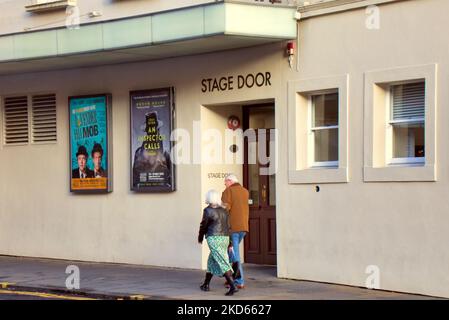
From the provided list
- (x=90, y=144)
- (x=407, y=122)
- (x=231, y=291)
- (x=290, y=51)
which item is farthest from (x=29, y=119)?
(x=407, y=122)

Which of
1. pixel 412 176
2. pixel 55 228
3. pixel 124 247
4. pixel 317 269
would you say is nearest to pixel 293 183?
pixel 317 269

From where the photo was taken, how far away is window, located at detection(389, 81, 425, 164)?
585 inches

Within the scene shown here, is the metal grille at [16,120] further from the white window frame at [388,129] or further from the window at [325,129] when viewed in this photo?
the white window frame at [388,129]

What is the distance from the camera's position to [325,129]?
16516 mm

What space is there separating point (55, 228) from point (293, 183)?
6.60m

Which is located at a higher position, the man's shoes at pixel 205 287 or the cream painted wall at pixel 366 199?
the cream painted wall at pixel 366 199

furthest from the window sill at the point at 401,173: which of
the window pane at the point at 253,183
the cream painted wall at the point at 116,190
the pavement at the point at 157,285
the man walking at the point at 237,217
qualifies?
the window pane at the point at 253,183

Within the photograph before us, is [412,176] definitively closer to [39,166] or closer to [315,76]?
[315,76]

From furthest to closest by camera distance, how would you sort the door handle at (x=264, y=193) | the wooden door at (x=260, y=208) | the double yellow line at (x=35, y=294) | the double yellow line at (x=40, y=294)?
the door handle at (x=264, y=193) < the wooden door at (x=260, y=208) < the double yellow line at (x=35, y=294) < the double yellow line at (x=40, y=294)

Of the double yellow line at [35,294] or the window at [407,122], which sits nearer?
the window at [407,122]

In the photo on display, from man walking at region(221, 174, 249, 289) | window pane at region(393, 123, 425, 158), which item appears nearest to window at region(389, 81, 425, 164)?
window pane at region(393, 123, 425, 158)

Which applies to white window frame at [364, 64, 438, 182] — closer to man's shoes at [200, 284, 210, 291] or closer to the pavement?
the pavement

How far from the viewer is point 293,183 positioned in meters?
16.7

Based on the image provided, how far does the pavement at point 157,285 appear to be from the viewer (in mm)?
14758
